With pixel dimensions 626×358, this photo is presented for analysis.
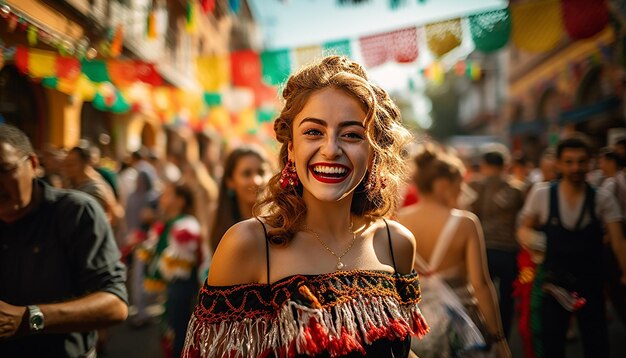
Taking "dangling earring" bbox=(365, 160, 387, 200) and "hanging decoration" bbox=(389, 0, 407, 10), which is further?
"hanging decoration" bbox=(389, 0, 407, 10)

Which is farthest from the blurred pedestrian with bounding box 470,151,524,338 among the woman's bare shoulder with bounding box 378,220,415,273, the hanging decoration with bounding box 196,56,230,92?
the hanging decoration with bounding box 196,56,230,92

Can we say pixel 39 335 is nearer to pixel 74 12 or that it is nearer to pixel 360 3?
pixel 360 3

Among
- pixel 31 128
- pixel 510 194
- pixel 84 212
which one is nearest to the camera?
pixel 84 212

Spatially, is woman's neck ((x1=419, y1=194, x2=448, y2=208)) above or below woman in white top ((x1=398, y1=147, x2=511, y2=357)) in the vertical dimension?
above

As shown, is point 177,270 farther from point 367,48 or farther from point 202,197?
point 367,48

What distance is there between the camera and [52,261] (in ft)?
6.51

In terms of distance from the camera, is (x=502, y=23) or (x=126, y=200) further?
(x=126, y=200)

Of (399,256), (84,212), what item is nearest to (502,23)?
(399,256)

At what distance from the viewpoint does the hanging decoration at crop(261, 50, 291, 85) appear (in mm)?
7133

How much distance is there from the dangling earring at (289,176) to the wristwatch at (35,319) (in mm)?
1001

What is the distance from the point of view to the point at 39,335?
1.92 m

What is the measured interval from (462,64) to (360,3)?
6.85 meters

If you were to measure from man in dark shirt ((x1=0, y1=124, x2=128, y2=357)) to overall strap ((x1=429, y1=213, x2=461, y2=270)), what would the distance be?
6.39 feet

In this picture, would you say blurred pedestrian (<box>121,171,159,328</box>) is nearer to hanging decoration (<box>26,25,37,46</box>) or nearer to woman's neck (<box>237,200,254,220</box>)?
woman's neck (<box>237,200,254,220</box>)
